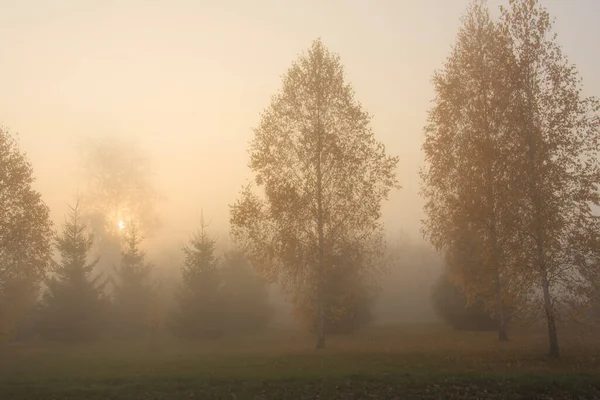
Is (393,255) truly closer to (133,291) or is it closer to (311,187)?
(311,187)

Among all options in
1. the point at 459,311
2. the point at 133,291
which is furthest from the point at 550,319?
the point at 133,291

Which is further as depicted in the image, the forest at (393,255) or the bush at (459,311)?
the bush at (459,311)

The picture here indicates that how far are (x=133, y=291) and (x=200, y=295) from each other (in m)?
11.2

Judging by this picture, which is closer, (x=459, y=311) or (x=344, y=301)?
(x=344, y=301)

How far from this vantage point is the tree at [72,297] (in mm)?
45375

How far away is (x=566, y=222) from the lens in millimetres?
24641

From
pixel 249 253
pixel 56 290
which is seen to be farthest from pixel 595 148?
pixel 56 290

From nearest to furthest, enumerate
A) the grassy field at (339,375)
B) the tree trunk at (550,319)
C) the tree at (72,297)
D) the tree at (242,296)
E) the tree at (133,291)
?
the grassy field at (339,375), the tree trunk at (550,319), the tree at (72,297), the tree at (242,296), the tree at (133,291)

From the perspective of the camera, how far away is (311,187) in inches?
1200

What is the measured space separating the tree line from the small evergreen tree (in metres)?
11.1

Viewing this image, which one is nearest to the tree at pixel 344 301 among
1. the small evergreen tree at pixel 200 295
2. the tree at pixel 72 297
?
the small evergreen tree at pixel 200 295

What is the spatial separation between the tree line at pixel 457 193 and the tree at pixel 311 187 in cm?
7

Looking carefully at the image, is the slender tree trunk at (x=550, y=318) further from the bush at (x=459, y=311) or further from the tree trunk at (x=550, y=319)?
the bush at (x=459, y=311)

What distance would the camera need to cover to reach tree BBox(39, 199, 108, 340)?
4538 cm
